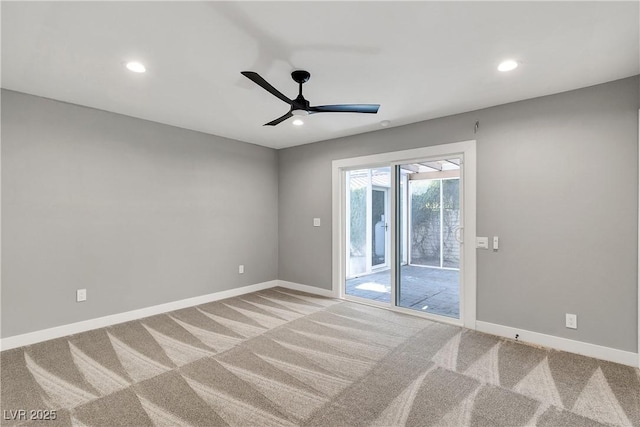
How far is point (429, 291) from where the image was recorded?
14.6ft

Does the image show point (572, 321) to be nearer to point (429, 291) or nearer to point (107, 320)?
point (429, 291)

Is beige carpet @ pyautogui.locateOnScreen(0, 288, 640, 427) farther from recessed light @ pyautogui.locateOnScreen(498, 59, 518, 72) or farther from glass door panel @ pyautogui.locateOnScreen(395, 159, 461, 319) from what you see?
recessed light @ pyautogui.locateOnScreen(498, 59, 518, 72)

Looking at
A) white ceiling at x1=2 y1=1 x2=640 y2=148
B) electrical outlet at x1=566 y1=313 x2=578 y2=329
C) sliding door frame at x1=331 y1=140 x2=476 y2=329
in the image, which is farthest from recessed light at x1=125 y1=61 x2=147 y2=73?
electrical outlet at x1=566 y1=313 x2=578 y2=329

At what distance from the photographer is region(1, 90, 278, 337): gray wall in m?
3.08

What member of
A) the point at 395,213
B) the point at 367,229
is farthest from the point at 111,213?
the point at 367,229

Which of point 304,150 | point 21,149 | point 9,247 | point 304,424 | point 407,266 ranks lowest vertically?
point 304,424

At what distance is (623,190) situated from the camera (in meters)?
2.75

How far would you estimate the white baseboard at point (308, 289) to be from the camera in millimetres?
4941

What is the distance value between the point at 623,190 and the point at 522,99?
1.26m

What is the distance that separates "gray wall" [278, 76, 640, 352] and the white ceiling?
28cm

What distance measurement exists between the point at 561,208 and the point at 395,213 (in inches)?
72.0

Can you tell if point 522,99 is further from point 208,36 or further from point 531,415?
point 208,36

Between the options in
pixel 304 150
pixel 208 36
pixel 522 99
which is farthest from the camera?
pixel 304 150

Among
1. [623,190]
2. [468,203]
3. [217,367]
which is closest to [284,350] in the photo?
[217,367]
